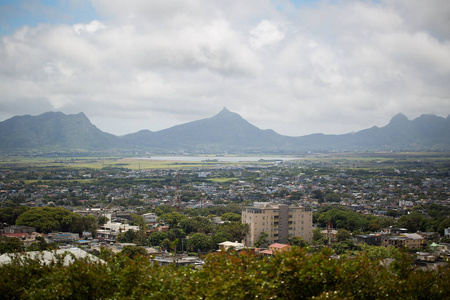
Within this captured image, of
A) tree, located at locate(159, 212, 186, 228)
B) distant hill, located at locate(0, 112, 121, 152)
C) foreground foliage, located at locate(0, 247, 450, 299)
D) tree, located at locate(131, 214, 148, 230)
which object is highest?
distant hill, located at locate(0, 112, 121, 152)

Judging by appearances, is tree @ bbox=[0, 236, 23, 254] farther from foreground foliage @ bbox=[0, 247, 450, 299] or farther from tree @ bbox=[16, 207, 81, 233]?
tree @ bbox=[16, 207, 81, 233]

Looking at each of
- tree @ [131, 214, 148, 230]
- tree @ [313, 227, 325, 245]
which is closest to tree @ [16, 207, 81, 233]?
tree @ [131, 214, 148, 230]

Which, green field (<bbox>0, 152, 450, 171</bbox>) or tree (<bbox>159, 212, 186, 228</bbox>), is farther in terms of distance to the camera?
green field (<bbox>0, 152, 450, 171</bbox>)


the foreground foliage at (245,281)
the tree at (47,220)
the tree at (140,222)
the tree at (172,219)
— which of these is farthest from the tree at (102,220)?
the foreground foliage at (245,281)

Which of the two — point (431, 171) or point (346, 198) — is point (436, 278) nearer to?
point (346, 198)

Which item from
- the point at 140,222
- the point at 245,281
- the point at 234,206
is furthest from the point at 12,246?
the point at 234,206

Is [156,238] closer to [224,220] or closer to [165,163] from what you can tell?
[224,220]
